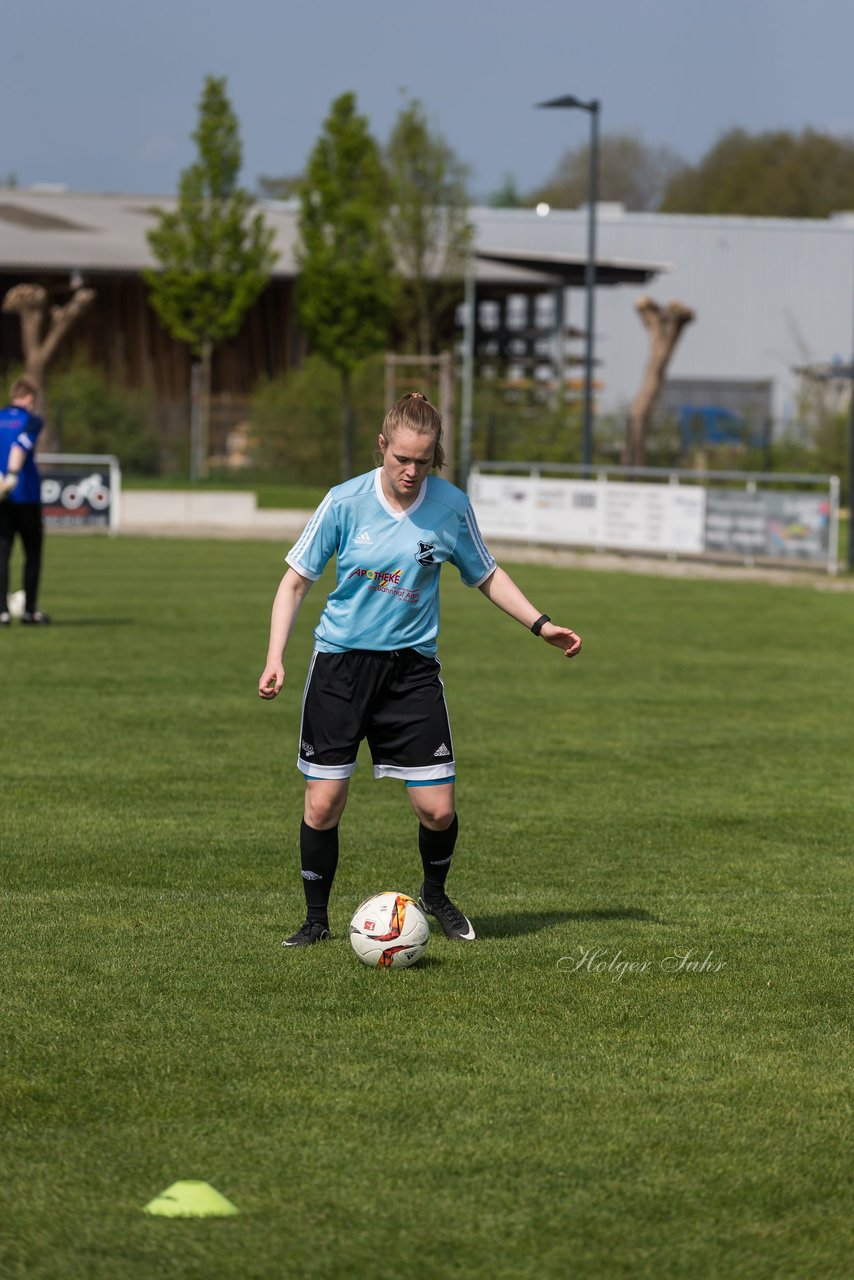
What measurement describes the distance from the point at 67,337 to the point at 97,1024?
159 feet

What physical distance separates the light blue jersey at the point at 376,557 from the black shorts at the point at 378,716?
0.23 ft

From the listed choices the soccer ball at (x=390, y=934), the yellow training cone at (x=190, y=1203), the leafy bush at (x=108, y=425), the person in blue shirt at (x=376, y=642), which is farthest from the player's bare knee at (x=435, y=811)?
the leafy bush at (x=108, y=425)

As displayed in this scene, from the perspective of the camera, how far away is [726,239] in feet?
229

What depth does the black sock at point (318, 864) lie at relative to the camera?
6.53m

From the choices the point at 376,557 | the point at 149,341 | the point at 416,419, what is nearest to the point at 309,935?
the point at 376,557

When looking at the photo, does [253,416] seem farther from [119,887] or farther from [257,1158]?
[257,1158]

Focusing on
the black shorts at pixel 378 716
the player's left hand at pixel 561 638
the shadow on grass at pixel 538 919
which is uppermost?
the player's left hand at pixel 561 638

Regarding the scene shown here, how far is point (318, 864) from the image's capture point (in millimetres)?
6539

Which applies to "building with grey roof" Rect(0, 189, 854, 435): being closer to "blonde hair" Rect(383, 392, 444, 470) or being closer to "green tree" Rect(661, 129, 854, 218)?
"green tree" Rect(661, 129, 854, 218)

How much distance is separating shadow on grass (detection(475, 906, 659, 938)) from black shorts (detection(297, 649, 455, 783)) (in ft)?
2.29

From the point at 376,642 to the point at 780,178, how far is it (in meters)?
98.3

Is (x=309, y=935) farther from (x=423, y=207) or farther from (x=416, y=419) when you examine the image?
(x=423, y=207)

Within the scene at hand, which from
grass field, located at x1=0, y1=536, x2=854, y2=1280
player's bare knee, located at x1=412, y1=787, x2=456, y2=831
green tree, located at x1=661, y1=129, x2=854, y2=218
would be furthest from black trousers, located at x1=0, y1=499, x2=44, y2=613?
green tree, located at x1=661, y1=129, x2=854, y2=218

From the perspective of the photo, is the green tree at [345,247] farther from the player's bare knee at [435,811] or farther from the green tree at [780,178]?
the green tree at [780,178]
